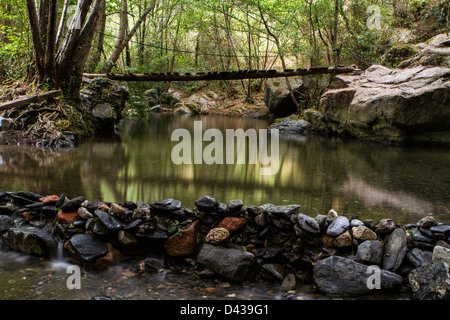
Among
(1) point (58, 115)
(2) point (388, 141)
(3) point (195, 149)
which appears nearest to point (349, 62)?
(2) point (388, 141)

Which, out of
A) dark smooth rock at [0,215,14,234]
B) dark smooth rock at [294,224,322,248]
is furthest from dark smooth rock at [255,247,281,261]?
dark smooth rock at [0,215,14,234]

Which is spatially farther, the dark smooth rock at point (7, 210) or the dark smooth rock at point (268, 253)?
the dark smooth rock at point (7, 210)

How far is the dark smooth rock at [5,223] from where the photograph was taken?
310 cm

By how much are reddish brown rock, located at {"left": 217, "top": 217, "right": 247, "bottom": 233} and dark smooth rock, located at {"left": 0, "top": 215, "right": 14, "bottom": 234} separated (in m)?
1.90

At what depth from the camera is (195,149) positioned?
7797 millimetres

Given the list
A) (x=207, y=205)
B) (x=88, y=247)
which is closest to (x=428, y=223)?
(x=207, y=205)

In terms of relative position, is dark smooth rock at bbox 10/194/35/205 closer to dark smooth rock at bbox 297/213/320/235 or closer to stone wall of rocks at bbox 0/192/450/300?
stone wall of rocks at bbox 0/192/450/300

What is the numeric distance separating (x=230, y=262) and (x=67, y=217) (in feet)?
5.11

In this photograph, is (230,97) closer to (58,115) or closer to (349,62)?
(349,62)

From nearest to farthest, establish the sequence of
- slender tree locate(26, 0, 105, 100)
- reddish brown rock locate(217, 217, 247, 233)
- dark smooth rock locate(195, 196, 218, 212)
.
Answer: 1. reddish brown rock locate(217, 217, 247, 233)
2. dark smooth rock locate(195, 196, 218, 212)
3. slender tree locate(26, 0, 105, 100)

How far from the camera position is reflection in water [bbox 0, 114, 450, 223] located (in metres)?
3.87

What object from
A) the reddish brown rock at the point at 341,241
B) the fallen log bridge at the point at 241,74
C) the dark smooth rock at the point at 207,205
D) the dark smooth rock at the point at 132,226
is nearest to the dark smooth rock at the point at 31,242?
the dark smooth rock at the point at 132,226

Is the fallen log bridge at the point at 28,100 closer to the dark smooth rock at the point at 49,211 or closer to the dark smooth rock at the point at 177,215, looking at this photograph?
the dark smooth rock at the point at 49,211
